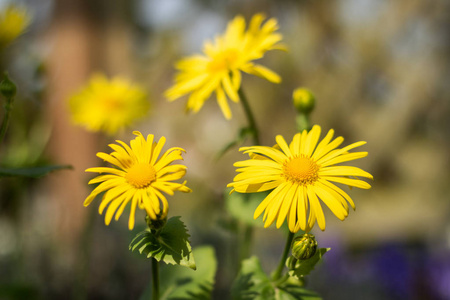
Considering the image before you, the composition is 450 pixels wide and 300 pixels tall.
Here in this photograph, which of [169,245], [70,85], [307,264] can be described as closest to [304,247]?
[307,264]

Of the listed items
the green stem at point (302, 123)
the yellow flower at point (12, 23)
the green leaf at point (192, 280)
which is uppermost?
the yellow flower at point (12, 23)

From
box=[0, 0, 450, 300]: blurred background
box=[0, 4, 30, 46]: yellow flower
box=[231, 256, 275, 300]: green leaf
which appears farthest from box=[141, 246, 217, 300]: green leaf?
box=[0, 0, 450, 300]: blurred background

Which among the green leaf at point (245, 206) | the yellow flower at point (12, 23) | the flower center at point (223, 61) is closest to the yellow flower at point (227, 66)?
the flower center at point (223, 61)

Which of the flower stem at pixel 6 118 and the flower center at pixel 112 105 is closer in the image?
the flower stem at pixel 6 118

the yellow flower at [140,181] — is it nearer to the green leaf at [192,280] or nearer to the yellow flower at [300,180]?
the yellow flower at [300,180]

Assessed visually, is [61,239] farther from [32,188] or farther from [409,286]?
[409,286]

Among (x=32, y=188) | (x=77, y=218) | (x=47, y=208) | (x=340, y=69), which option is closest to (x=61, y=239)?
(x=77, y=218)

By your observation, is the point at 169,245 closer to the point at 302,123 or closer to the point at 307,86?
the point at 302,123
